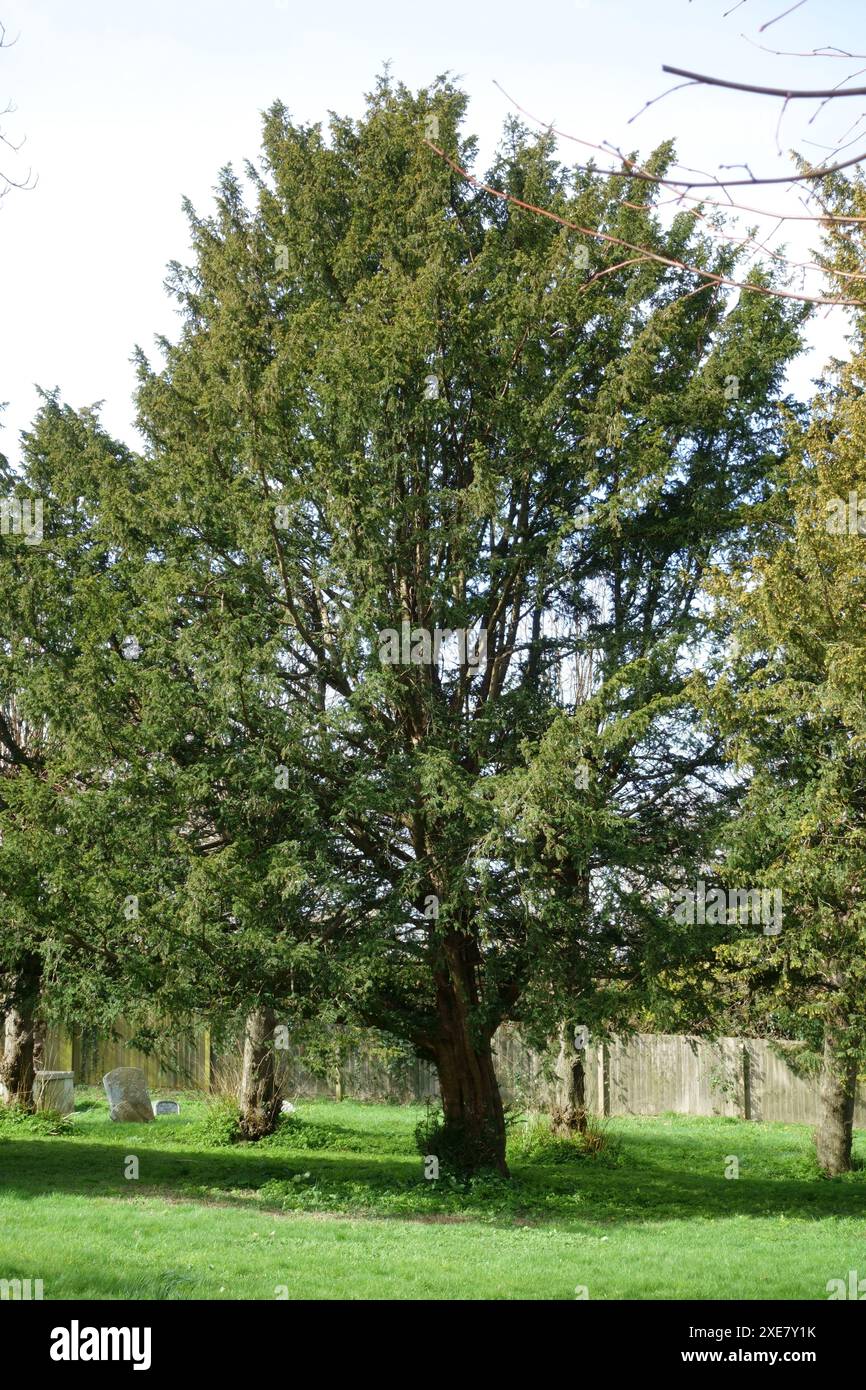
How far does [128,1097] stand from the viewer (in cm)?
1795

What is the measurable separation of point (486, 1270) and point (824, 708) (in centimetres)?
502

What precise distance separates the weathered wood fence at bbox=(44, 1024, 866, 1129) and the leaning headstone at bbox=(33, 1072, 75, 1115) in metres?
2.26

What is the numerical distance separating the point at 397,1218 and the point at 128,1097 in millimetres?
8648

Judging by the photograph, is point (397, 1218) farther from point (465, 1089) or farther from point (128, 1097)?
point (128, 1097)

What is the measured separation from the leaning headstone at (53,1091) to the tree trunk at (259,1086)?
271 centimetres

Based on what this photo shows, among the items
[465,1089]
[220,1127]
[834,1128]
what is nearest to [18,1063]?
[220,1127]

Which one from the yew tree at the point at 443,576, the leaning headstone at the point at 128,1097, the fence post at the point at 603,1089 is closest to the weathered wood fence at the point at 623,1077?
the fence post at the point at 603,1089

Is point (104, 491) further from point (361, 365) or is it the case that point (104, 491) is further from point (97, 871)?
point (97, 871)

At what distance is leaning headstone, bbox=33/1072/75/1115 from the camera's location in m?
17.0

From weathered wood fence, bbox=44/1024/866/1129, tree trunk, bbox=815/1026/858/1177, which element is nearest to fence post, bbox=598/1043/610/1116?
weathered wood fence, bbox=44/1024/866/1129

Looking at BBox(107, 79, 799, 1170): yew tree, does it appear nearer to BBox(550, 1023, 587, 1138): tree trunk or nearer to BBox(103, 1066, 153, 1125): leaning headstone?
BBox(550, 1023, 587, 1138): tree trunk

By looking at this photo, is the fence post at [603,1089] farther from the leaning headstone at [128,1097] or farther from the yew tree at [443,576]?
the yew tree at [443,576]
